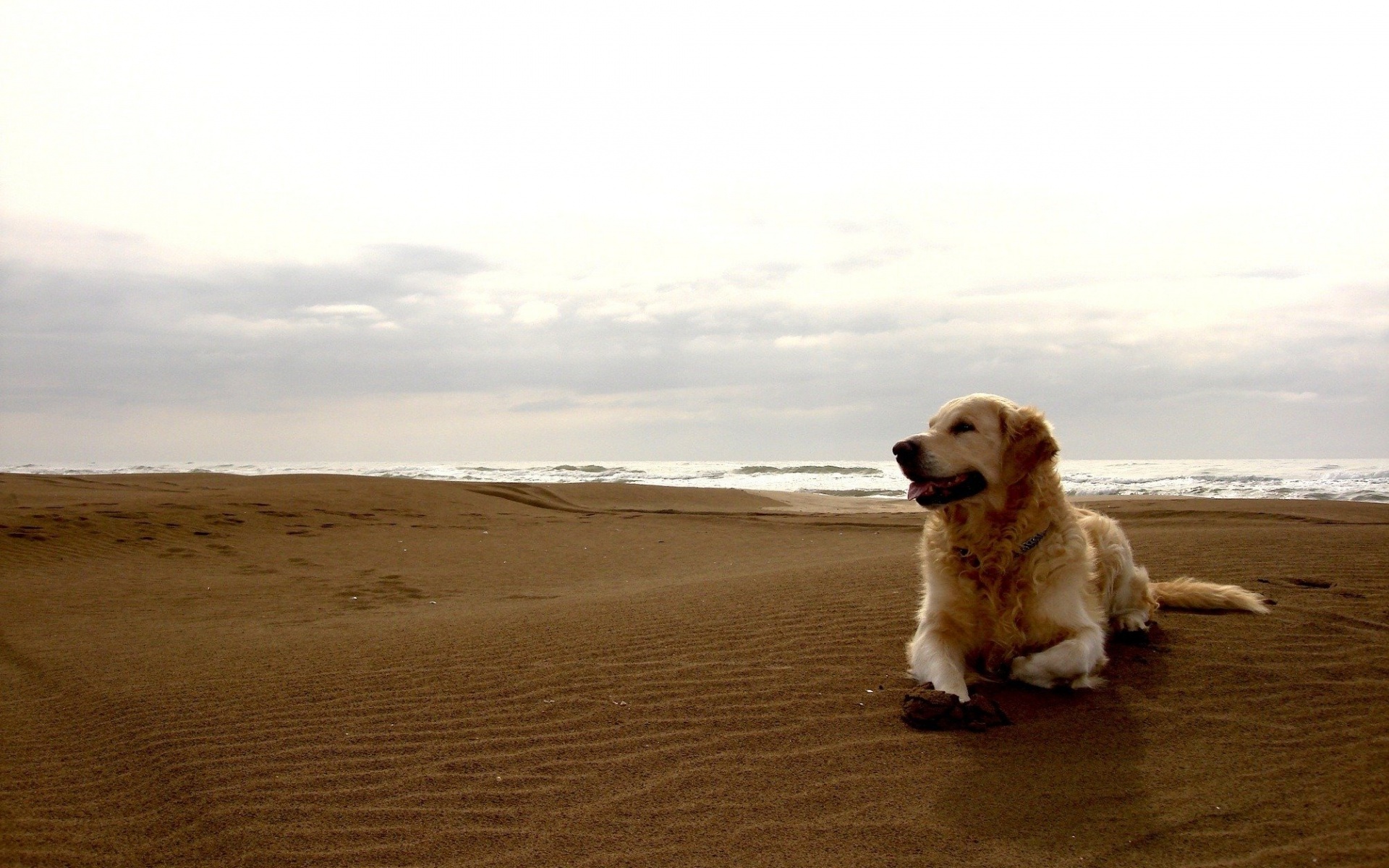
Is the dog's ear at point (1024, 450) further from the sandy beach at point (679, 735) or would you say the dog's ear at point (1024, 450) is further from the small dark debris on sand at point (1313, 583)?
the small dark debris on sand at point (1313, 583)

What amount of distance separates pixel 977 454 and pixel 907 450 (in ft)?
1.22

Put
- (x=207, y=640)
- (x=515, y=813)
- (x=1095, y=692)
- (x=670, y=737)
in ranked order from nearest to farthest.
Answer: (x=515, y=813)
(x=670, y=737)
(x=1095, y=692)
(x=207, y=640)

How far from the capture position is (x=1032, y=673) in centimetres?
441

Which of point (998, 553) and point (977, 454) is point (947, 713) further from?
point (977, 454)

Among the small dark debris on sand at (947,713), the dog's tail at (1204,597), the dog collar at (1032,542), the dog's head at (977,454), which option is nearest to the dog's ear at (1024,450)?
the dog's head at (977,454)

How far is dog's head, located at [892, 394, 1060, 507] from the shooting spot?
15.2 feet

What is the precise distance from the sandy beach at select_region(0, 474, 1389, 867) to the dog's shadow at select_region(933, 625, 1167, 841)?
0.05 ft

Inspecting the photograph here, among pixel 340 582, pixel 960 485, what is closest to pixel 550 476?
pixel 340 582

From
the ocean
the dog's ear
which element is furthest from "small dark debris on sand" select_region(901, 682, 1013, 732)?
the ocean

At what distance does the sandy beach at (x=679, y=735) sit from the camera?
300cm

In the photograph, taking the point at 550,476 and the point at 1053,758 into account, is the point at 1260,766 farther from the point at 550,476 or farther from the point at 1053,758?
the point at 550,476

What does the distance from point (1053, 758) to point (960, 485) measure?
1.48 meters

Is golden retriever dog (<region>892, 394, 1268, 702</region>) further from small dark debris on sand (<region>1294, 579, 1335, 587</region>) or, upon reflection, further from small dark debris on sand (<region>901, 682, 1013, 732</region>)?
small dark debris on sand (<region>1294, 579, 1335, 587</region>)

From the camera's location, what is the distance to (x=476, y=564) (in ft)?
39.2
